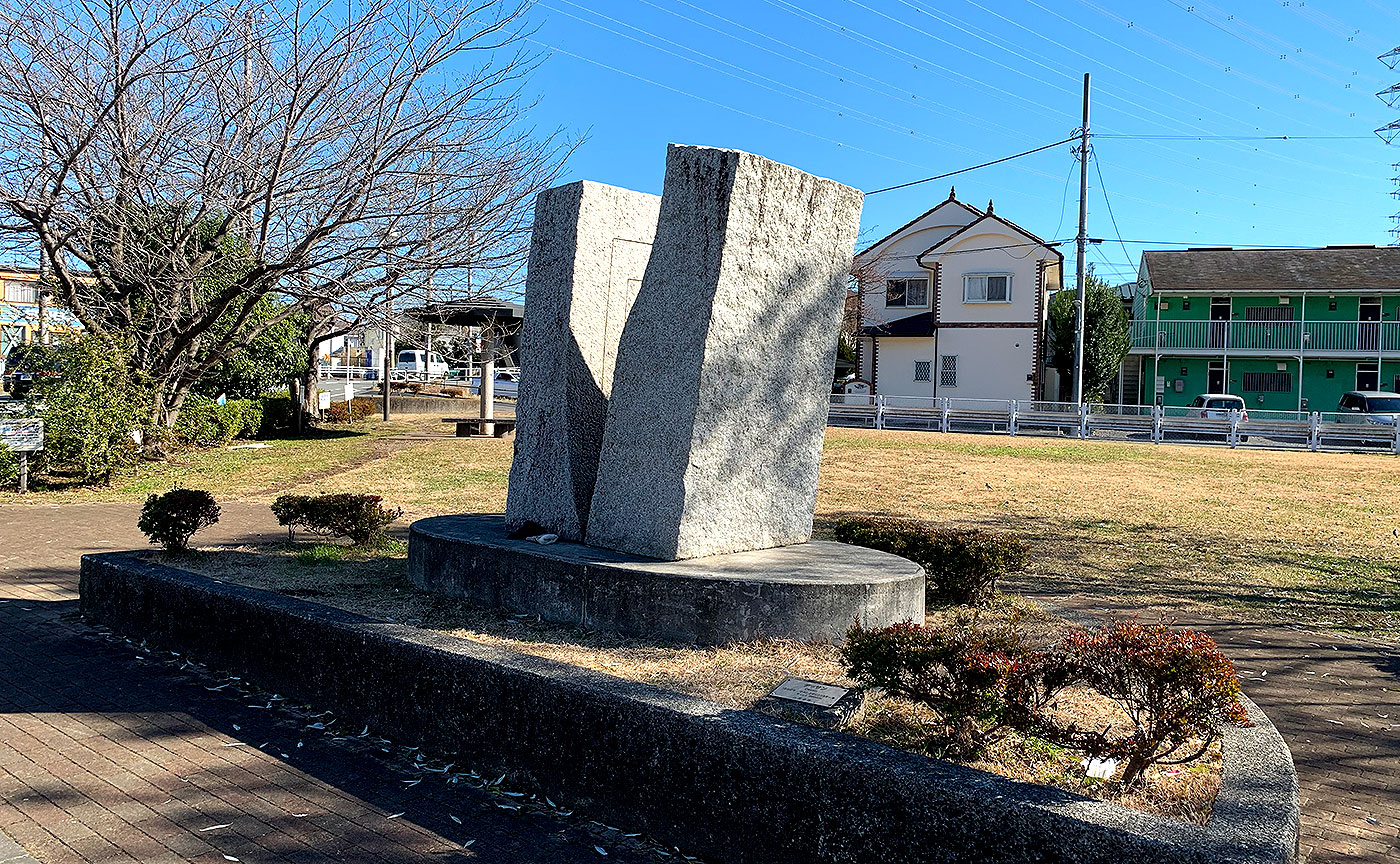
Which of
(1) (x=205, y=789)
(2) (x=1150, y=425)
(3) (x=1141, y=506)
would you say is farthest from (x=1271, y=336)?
(1) (x=205, y=789)

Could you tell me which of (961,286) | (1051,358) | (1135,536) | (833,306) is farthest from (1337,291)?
(833,306)

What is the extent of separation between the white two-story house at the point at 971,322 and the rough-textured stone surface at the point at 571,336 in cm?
3373

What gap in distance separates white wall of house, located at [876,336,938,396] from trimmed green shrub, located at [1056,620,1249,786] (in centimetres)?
3722

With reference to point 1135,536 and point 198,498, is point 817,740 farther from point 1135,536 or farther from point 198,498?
point 1135,536

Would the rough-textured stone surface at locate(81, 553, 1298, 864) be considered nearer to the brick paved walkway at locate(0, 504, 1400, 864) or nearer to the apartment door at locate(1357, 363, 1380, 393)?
the brick paved walkway at locate(0, 504, 1400, 864)

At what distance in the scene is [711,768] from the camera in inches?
149

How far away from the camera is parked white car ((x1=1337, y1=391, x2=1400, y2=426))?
29328mm

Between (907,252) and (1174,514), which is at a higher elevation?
(907,252)

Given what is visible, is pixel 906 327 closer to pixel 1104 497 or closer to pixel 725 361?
pixel 1104 497

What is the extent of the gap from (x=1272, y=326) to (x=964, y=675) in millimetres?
39279

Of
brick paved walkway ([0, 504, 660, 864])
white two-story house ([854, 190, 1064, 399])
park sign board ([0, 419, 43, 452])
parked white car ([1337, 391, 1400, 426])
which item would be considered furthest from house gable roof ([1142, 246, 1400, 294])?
brick paved walkway ([0, 504, 660, 864])

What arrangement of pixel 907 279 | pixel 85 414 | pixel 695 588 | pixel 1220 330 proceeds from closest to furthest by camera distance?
pixel 695 588 < pixel 85 414 < pixel 1220 330 < pixel 907 279

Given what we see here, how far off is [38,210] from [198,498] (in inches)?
348

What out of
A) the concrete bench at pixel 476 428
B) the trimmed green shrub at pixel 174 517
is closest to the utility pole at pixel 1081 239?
the concrete bench at pixel 476 428
